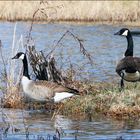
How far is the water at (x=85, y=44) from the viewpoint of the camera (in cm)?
1587

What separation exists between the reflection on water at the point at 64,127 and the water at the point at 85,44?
3864 millimetres

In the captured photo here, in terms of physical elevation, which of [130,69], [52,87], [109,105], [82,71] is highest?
[130,69]

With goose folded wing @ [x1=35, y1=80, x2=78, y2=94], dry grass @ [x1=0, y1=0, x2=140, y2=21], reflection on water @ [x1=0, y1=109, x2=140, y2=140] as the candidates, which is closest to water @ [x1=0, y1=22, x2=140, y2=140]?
reflection on water @ [x1=0, y1=109, x2=140, y2=140]

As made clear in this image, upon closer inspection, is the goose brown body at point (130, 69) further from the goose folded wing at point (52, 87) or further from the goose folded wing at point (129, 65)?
the goose folded wing at point (52, 87)

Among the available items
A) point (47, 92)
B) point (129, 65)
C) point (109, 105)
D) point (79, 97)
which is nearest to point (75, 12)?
point (129, 65)

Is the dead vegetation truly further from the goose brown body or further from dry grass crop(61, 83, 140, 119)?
the goose brown body

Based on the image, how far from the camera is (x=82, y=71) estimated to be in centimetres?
1474

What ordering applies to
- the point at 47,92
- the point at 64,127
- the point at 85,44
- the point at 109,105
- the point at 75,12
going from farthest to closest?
the point at 75,12 → the point at 85,44 → the point at 47,92 → the point at 109,105 → the point at 64,127

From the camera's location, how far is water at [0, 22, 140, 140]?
28.7 ft

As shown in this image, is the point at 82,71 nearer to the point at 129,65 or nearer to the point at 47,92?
the point at 129,65

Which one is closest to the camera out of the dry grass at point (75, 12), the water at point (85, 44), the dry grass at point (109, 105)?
the dry grass at point (109, 105)

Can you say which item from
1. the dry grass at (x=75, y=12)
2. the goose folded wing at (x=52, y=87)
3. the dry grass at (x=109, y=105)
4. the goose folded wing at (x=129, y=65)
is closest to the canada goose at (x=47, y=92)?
the goose folded wing at (x=52, y=87)

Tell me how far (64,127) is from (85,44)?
45.9 feet

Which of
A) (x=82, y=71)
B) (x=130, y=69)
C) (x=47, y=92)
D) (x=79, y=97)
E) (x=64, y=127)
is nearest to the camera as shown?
(x=64, y=127)
